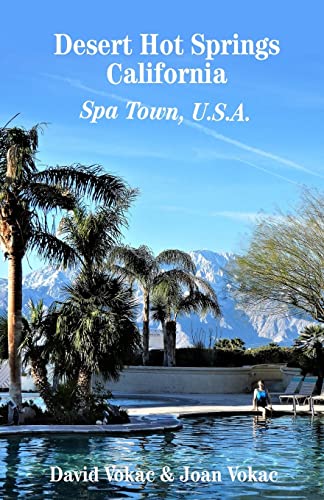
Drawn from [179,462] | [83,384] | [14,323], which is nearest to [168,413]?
[83,384]

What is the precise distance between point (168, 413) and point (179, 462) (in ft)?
25.4

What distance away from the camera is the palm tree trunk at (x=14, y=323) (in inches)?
652

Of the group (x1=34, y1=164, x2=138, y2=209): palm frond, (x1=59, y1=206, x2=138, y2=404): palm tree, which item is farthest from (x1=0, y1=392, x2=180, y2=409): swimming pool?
(x1=34, y1=164, x2=138, y2=209): palm frond

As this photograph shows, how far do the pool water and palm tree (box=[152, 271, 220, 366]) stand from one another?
15.9m

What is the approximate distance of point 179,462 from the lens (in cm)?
1288

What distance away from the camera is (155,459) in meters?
13.1

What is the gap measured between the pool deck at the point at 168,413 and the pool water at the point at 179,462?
0.32 m

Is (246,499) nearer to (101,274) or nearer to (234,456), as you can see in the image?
(234,456)

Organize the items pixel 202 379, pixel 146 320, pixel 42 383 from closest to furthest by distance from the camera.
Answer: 1. pixel 42 383
2. pixel 202 379
3. pixel 146 320

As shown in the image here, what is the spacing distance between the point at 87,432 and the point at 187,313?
20.1m

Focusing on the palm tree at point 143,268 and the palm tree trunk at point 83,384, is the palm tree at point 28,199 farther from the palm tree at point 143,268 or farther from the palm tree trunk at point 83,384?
the palm tree at point 143,268

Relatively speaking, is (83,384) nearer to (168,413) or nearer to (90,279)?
(90,279)

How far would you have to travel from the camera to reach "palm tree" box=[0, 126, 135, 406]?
16.6m

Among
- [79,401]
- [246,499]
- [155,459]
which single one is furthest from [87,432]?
[246,499]
